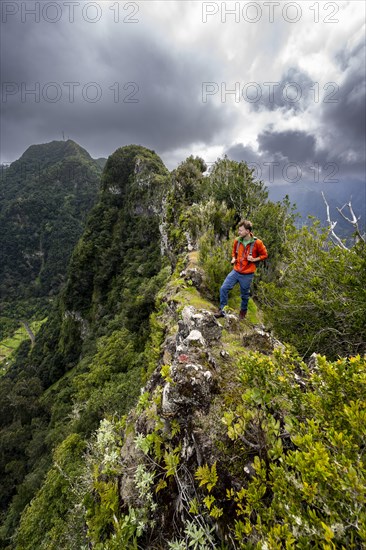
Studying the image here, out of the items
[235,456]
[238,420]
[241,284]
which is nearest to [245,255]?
[241,284]

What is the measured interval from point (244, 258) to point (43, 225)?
18073 cm

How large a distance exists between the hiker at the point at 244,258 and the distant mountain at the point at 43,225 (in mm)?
143231

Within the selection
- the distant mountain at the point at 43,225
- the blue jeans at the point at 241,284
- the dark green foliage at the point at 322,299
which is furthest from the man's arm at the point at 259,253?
the distant mountain at the point at 43,225

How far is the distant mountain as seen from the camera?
140m

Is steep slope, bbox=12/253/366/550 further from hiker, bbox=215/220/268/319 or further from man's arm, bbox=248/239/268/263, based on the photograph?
man's arm, bbox=248/239/268/263

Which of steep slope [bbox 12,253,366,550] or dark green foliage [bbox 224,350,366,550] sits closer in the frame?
dark green foliage [bbox 224,350,366,550]

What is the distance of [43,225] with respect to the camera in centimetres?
16050

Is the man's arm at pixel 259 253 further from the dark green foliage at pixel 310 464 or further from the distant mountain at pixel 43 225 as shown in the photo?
the distant mountain at pixel 43 225

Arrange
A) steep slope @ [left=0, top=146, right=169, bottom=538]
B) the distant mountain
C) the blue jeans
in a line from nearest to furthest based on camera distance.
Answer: the blue jeans
steep slope @ [left=0, top=146, right=169, bottom=538]
the distant mountain

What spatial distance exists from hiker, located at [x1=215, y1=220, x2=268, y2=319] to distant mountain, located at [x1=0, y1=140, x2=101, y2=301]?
143231 mm

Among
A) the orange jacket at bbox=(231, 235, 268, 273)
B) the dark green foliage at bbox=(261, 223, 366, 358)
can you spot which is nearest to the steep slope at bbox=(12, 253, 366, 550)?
the dark green foliage at bbox=(261, 223, 366, 358)

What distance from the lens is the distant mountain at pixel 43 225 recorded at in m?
140

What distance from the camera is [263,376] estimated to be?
2.92m

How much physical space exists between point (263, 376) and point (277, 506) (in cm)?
113
